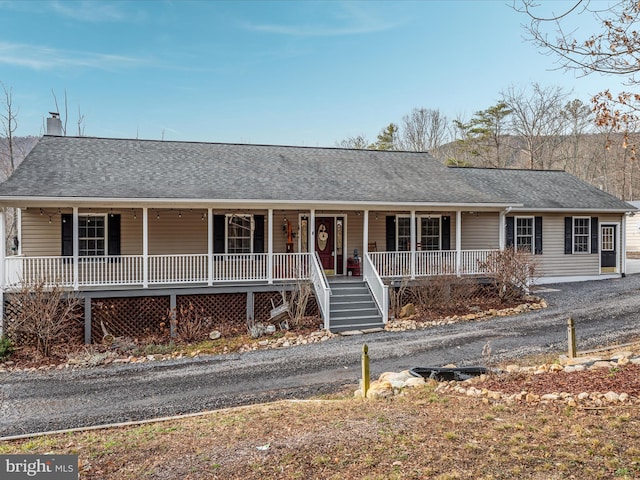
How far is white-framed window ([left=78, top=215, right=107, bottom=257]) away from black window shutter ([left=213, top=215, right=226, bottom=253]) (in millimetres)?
3152

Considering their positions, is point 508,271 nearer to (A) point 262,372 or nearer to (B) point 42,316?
(A) point 262,372

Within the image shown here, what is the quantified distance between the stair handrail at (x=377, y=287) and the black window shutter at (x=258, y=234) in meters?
3.37

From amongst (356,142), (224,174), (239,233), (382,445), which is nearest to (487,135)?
(356,142)

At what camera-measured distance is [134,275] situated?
1188cm

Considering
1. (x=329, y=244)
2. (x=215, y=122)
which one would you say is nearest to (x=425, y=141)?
(x=215, y=122)

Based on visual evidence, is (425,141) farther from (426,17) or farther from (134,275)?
(134,275)

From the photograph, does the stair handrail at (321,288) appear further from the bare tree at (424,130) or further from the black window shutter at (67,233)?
the bare tree at (424,130)

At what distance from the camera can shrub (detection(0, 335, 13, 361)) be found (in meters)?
9.95

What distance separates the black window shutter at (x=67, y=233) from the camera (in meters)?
12.4

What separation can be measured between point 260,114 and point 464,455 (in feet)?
112

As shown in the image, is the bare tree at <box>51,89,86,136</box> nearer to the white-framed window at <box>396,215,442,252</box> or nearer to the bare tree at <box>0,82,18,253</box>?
the bare tree at <box>0,82,18,253</box>

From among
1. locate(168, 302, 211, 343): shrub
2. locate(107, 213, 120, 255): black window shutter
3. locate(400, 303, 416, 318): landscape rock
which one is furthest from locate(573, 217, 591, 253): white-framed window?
locate(107, 213, 120, 255): black window shutter

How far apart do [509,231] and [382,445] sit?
46.3 feet

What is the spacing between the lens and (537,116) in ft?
116
